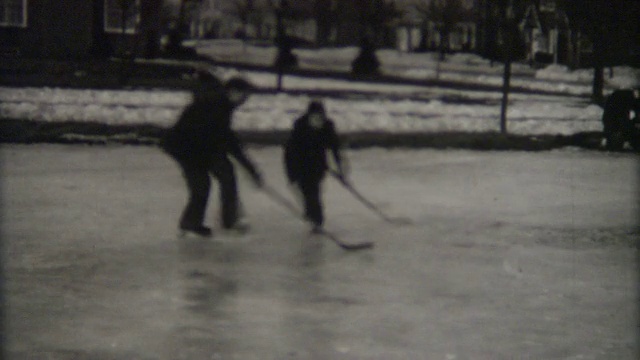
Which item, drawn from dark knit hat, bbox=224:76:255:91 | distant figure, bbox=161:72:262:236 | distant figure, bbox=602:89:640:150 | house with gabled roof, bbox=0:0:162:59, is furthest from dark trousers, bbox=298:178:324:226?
house with gabled roof, bbox=0:0:162:59

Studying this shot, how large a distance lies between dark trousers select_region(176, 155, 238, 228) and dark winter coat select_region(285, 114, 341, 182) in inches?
23.5

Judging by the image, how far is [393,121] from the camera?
76.6ft

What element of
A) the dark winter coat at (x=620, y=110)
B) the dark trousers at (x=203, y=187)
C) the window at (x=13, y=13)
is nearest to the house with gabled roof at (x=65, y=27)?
the window at (x=13, y=13)

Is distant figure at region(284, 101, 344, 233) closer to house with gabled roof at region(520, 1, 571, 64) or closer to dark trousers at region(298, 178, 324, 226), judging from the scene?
dark trousers at region(298, 178, 324, 226)

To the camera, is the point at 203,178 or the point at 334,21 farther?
the point at 334,21

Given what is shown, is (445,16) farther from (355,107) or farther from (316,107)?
(316,107)

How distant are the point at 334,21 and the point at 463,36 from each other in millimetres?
8993

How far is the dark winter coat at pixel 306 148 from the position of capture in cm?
1094

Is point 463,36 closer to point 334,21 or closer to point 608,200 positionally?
point 334,21

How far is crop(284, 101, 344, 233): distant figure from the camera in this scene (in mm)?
10930

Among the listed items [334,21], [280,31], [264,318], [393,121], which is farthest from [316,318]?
[334,21]

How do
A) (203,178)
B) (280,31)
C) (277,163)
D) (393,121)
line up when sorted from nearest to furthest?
(203,178) → (277,163) → (393,121) → (280,31)

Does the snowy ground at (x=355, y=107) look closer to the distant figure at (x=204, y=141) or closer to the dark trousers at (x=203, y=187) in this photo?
the dark trousers at (x=203, y=187)

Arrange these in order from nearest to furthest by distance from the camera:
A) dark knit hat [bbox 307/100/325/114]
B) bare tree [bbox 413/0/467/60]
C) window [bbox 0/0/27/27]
A: dark knit hat [bbox 307/100/325/114]
window [bbox 0/0/27/27]
bare tree [bbox 413/0/467/60]
